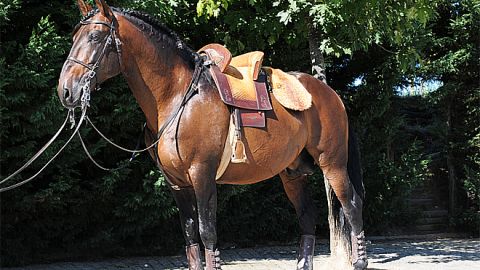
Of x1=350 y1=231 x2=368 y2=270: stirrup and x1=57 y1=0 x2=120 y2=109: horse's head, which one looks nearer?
x1=57 y1=0 x2=120 y2=109: horse's head

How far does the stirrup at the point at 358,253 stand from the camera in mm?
4215

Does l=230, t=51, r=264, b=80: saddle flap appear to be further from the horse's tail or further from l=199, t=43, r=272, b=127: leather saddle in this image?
the horse's tail

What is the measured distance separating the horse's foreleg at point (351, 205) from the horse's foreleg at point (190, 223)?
1.20m

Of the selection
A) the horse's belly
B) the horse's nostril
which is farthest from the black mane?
the horse's belly

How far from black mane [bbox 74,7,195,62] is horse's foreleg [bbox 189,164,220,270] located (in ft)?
2.59

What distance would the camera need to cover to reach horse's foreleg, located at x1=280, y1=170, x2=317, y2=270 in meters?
4.38

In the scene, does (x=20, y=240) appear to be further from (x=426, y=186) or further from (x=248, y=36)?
(x=426, y=186)

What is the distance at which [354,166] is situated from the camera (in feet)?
14.8

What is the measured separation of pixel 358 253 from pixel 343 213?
1.51ft

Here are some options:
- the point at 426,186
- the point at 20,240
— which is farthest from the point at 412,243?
the point at 20,240

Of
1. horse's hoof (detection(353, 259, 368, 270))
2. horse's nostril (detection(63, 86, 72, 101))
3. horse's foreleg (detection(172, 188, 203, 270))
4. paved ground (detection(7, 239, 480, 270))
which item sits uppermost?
horse's nostril (detection(63, 86, 72, 101))

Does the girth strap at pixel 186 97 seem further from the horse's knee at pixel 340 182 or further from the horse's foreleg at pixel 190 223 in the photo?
the horse's knee at pixel 340 182

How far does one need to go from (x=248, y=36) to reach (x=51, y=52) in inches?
90.9

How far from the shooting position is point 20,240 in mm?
6027
